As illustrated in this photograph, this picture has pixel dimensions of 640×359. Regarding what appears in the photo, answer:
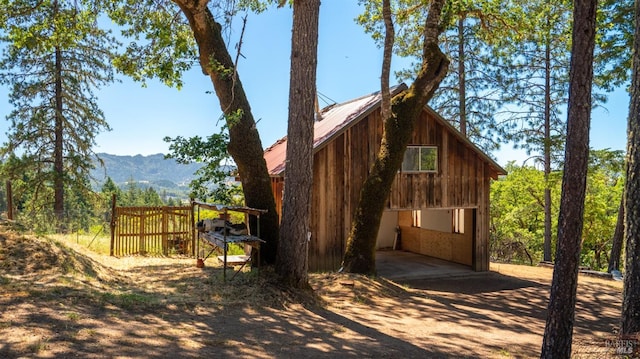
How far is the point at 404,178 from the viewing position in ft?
49.3

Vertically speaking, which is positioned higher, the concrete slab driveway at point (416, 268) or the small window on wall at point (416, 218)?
the small window on wall at point (416, 218)

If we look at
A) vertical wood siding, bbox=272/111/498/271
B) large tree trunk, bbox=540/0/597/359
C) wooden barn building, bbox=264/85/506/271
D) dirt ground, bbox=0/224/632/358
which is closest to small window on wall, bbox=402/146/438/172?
wooden barn building, bbox=264/85/506/271

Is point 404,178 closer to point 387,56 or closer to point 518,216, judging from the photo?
point 387,56

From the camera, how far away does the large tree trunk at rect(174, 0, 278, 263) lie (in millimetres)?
10523

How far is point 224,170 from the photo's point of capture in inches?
532

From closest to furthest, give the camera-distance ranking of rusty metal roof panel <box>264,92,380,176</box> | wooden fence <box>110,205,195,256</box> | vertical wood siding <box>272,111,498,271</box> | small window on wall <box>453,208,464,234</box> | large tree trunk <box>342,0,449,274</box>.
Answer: large tree trunk <box>342,0,449,274</box> < rusty metal roof panel <box>264,92,380,176</box> < vertical wood siding <box>272,111,498,271</box> < wooden fence <box>110,205,195,256</box> < small window on wall <box>453,208,464,234</box>

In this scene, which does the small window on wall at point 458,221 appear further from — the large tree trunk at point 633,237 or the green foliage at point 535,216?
the large tree trunk at point 633,237

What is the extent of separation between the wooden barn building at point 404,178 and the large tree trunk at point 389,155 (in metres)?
1.48

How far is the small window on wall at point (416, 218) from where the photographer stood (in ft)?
65.8

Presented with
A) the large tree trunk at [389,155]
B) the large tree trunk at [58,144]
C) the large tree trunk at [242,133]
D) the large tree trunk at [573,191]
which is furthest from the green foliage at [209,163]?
the large tree trunk at [58,144]

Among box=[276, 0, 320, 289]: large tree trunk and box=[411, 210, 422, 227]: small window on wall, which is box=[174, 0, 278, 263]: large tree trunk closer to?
box=[276, 0, 320, 289]: large tree trunk

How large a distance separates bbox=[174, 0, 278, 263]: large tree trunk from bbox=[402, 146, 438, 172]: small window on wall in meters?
6.09

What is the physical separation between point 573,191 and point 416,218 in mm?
15083

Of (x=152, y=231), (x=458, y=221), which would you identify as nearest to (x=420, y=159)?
(x=458, y=221)
